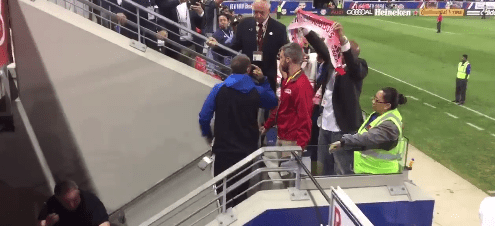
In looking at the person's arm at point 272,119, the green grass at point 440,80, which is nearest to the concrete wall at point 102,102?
the person's arm at point 272,119

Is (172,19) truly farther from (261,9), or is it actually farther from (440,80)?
(440,80)

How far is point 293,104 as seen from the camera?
551 cm

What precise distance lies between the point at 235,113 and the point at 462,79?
45.9ft

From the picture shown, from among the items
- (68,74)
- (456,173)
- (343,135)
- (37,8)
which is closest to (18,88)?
(68,74)

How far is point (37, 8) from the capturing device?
651 centimetres

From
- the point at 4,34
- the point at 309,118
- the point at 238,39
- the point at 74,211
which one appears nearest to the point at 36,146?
the point at 4,34

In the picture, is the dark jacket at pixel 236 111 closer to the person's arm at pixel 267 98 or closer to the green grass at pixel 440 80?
the person's arm at pixel 267 98

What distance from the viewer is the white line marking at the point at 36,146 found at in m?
7.03

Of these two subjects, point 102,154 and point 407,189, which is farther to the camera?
point 102,154

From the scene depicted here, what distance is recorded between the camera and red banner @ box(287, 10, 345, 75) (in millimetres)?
5633

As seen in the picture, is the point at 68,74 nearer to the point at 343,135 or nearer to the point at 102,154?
the point at 102,154

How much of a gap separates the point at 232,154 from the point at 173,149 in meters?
1.89

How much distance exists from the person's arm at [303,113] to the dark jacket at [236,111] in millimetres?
331

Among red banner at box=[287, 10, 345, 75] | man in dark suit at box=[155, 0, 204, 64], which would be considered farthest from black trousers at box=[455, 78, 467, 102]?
red banner at box=[287, 10, 345, 75]
